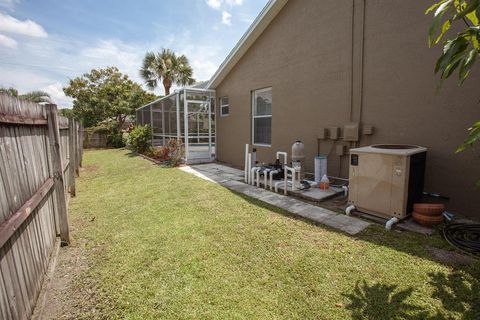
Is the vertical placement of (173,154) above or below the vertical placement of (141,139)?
below

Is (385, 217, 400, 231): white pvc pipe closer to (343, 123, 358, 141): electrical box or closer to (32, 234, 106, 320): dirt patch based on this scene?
(343, 123, 358, 141): electrical box

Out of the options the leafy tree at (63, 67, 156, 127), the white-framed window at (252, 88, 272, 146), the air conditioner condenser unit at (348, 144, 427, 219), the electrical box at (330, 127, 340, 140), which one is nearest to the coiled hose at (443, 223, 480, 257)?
the air conditioner condenser unit at (348, 144, 427, 219)

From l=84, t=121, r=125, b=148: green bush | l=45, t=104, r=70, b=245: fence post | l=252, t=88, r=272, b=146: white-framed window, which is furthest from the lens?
l=84, t=121, r=125, b=148: green bush

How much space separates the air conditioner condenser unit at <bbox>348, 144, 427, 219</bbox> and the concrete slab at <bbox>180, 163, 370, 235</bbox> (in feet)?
1.28

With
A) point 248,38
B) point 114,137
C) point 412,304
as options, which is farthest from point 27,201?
point 114,137

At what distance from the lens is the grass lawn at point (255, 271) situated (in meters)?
2.15

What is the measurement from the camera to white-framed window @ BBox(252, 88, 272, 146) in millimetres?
7809

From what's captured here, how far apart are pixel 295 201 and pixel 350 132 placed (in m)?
2.05

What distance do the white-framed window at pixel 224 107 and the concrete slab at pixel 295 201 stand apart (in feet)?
9.74

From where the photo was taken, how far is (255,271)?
8.89ft

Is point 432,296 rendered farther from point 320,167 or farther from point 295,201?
point 320,167

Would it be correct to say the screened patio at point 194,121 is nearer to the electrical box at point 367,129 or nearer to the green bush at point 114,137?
the electrical box at point 367,129

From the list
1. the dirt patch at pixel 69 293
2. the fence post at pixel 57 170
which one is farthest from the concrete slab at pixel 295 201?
the fence post at pixel 57 170

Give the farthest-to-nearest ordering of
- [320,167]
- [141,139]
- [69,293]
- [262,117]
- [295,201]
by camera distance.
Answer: [141,139], [262,117], [320,167], [295,201], [69,293]
